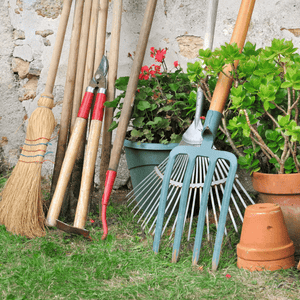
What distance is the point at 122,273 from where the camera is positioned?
3.67ft

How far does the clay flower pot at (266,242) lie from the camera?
43.1 inches

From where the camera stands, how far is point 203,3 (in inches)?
81.3

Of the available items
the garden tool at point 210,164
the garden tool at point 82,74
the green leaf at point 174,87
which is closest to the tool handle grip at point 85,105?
the garden tool at point 82,74

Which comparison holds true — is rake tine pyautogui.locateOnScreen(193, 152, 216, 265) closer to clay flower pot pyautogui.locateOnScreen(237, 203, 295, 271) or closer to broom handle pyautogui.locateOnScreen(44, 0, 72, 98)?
clay flower pot pyautogui.locateOnScreen(237, 203, 295, 271)

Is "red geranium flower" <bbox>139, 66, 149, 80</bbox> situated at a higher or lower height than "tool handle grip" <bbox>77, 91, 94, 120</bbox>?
higher

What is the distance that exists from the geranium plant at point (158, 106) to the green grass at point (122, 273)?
58 centimetres

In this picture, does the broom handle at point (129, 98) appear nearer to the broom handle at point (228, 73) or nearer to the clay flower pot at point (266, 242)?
the broom handle at point (228, 73)

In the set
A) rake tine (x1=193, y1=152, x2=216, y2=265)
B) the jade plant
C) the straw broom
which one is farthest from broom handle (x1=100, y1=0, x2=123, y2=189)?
rake tine (x1=193, y1=152, x2=216, y2=265)

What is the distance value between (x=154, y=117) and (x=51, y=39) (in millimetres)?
1014

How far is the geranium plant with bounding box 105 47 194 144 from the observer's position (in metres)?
1.65

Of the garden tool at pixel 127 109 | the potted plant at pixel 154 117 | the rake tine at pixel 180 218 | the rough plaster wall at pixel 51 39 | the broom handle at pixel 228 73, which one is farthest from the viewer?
the rough plaster wall at pixel 51 39

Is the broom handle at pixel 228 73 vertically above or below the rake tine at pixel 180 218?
above

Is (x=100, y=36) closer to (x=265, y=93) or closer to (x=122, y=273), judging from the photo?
(x=265, y=93)

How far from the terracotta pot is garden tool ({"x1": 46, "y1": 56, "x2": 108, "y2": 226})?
2.86ft
